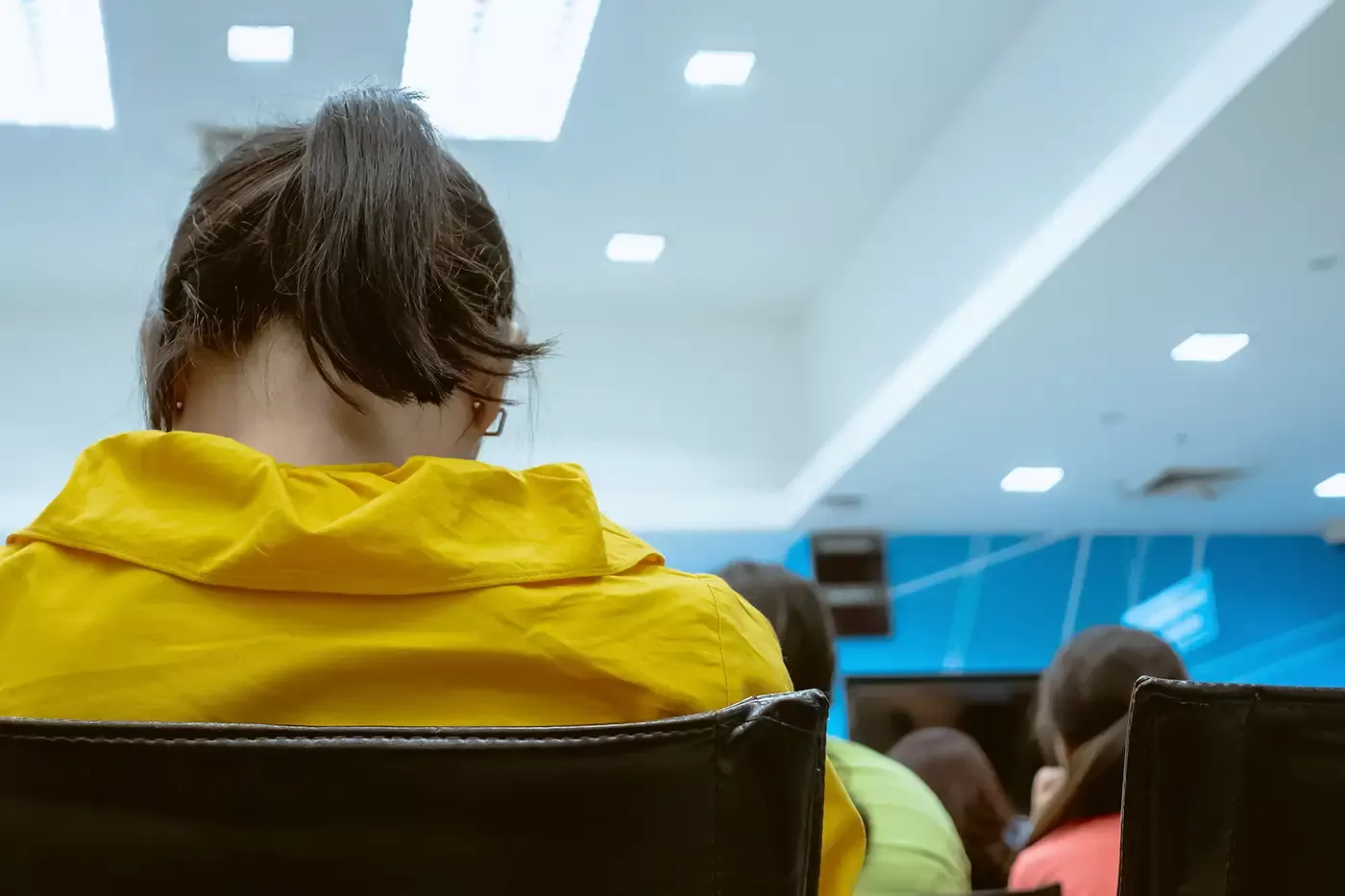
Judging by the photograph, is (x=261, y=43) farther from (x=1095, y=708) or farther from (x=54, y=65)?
(x=1095, y=708)

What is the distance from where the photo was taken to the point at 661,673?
2.01 feet

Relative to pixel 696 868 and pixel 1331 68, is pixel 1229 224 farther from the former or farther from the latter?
pixel 696 868

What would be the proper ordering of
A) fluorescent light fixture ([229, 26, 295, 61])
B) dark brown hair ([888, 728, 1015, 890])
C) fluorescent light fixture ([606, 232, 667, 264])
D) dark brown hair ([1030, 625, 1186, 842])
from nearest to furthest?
dark brown hair ([1030, 625, 1186, 842]) < dark brown hair ([888, 728, 1015, 890]) < fluorescent light fixture ([229, 26, 295, 61]) < fluorescent light fixture ([606, 232, 667, 264])


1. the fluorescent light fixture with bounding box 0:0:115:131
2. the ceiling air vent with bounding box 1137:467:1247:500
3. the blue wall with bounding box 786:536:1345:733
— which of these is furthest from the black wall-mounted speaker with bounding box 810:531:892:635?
the fluorescent light fixture with bounding box 0:0:115:131

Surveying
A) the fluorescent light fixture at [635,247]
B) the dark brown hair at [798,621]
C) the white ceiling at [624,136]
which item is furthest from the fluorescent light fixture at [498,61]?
the dark brown hair at [798,621]

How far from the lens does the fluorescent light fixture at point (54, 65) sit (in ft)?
12.6

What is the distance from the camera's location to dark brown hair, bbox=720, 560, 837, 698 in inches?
61.9

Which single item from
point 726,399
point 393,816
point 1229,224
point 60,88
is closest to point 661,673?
point 393,816

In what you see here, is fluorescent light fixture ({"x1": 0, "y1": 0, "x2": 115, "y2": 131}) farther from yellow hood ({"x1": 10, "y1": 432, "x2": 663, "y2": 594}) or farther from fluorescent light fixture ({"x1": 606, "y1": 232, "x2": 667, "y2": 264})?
yellow hood ({"x1": 10, "y1": 432, "x2": 663, "y2": 594})

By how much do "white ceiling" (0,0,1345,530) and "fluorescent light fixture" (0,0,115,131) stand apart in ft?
0.24

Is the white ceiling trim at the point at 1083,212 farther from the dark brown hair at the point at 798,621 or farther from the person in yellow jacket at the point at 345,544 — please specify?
the person in yellow jacket at the point at 345,544

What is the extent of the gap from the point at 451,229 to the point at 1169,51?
3124 mm

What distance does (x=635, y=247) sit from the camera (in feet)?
18.2

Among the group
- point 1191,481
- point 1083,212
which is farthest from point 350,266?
point 1191,481
